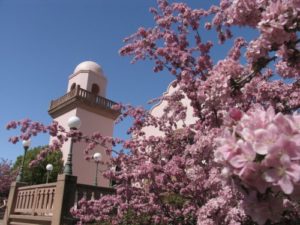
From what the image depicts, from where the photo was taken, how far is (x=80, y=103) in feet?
82.3

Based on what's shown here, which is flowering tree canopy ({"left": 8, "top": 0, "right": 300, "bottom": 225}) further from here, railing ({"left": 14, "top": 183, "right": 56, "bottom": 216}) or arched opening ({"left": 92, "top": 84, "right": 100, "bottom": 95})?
arched opening ({"left": 92, "top": 84, "right": 100, "bottom": 95})

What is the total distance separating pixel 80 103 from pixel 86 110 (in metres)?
0.77

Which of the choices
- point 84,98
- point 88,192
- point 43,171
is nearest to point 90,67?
point 84,98

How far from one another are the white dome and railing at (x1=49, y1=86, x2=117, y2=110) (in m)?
3.09

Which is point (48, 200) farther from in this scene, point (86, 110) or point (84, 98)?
point (86, 110)

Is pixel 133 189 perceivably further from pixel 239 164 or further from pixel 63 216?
pixel 239 164

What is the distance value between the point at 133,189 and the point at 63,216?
3042 mm

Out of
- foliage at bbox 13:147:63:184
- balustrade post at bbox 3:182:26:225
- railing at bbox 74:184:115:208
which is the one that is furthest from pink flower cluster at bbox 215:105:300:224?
foliage at bbox 13:147:63:184

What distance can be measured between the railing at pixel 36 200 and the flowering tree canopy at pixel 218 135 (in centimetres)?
224

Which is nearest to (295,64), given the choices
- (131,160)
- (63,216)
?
(131,160)

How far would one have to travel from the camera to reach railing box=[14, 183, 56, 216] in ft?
30.5

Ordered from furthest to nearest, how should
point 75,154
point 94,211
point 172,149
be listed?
point 75,154
point 94,211
point 172,149

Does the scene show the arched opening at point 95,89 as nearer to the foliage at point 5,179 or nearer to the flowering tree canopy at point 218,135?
the foliage at point 5,179

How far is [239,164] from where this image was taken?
1.36 metres
